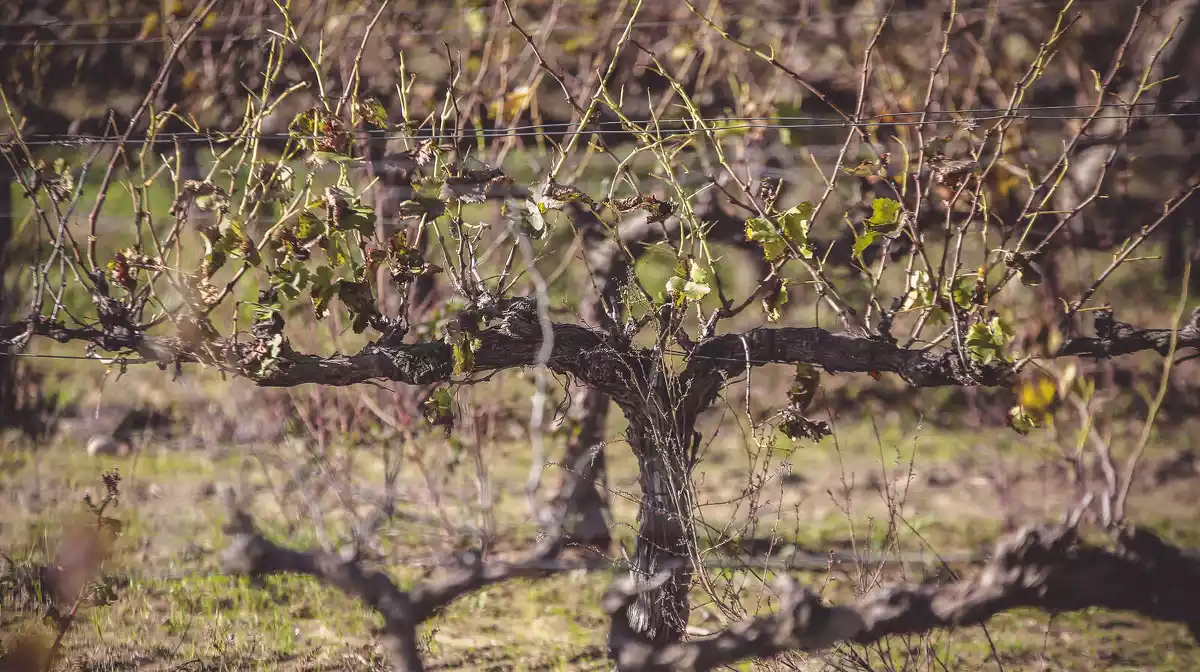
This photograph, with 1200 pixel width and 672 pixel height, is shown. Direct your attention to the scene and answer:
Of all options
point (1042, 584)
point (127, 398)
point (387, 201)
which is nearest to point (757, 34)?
point (387, 201)

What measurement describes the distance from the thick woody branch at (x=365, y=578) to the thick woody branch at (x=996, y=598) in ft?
1.67

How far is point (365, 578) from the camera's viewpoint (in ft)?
7.31

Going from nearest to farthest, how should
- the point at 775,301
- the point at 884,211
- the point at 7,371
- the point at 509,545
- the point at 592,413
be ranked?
the point at 884,211, the point at 775,301, the point at 592,413, the point at 509,545, the point at 7,371

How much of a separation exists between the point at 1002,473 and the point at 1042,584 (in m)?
3.27

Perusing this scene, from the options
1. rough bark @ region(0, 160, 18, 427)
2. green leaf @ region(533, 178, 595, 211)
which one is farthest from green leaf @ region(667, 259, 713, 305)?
rough bark @ region(0, 160, 18, 427)

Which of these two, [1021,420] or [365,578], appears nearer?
[365,578]

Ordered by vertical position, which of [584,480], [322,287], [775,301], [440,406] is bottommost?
[584,480]

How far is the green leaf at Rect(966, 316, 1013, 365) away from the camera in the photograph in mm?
2406

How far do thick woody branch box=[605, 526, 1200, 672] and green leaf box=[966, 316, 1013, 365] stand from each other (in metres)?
0.46

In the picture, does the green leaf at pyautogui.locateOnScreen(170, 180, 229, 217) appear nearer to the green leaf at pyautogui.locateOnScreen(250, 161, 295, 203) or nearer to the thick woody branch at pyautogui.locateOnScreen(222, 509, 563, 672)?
the green leaf at pyautogui.locateOnScreen(250, 161, 295, 203)

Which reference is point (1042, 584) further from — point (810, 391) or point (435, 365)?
point (435, 365)

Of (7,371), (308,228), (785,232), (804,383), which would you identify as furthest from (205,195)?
(7,371)

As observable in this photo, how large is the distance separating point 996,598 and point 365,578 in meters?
1.44

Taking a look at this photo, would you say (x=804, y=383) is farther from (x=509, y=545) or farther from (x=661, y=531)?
(x=509, y=545)
